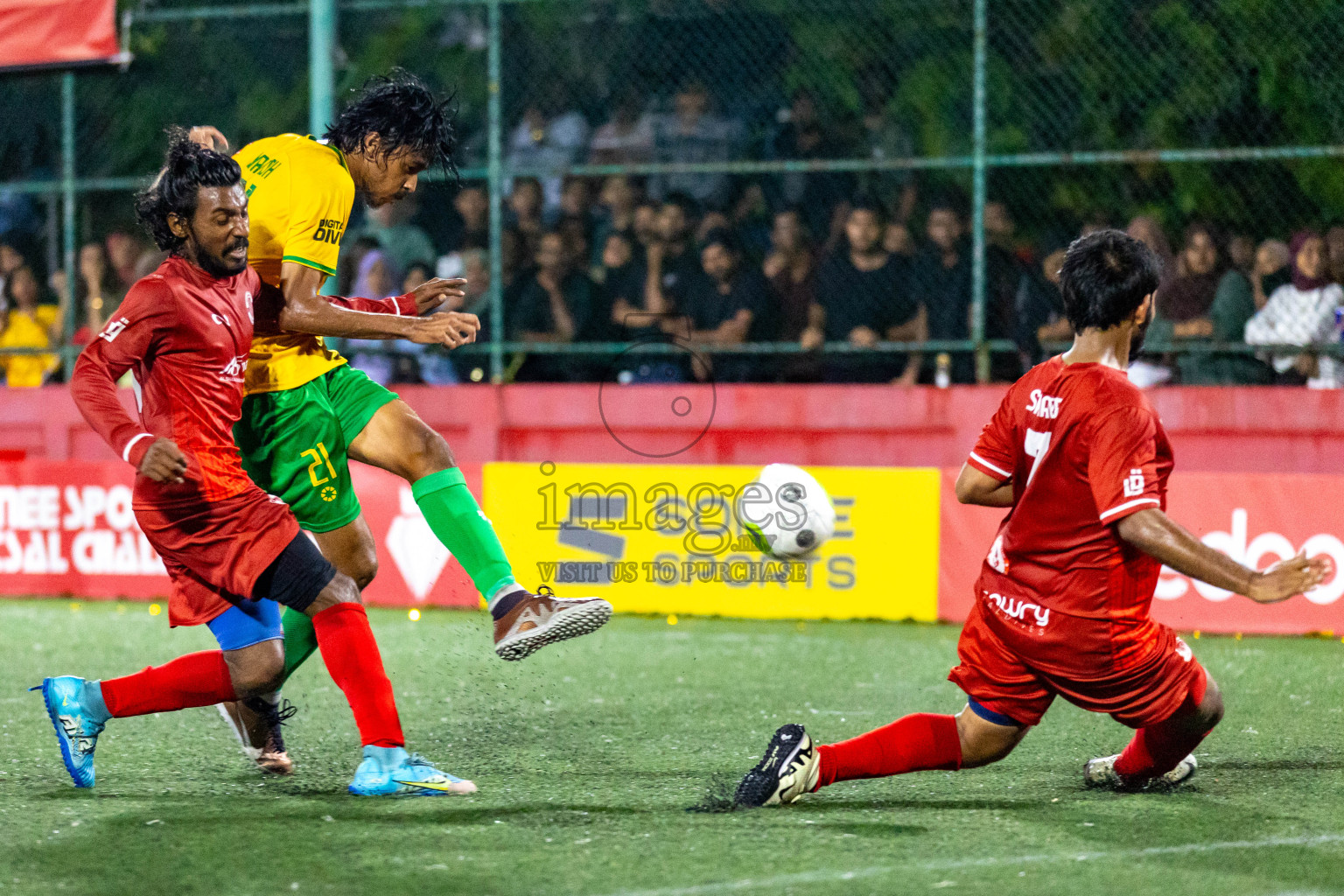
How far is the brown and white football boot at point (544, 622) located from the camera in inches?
192

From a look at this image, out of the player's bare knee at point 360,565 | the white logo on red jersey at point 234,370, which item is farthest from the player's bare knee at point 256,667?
the white logo on red jersey at point 234,370

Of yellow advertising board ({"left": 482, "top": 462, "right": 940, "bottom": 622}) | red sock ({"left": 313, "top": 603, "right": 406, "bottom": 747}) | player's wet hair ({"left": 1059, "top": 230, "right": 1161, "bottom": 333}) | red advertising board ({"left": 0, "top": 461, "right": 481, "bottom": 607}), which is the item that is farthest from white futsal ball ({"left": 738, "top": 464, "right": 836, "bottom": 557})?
player's wet hair ({"left": 1059, "top": 230, "right": 1161, "bottom": 333})

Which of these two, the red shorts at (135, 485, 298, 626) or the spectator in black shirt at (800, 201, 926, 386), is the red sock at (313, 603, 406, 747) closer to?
the red shorts at (135, 485, 298, 626)

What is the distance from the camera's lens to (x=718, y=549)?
898 centimetres

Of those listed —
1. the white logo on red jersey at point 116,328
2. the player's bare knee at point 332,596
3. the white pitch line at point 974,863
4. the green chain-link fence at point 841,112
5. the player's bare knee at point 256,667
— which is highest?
the green chain-link fence at point 841,112

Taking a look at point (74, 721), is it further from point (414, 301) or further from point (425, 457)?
point (414, 301)

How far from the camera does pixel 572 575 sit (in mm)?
9086

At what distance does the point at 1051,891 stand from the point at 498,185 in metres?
7.79

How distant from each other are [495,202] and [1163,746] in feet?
23.2

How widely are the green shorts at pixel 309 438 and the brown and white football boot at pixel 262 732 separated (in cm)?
59

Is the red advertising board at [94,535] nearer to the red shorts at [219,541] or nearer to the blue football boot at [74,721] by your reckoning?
the blue football boot at [74,721]

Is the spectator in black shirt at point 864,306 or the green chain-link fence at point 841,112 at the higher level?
the green chain-link fence at point 841,112

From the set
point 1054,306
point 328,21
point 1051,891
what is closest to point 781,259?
point 1054,306

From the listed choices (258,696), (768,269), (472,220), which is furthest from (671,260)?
(258,696)
